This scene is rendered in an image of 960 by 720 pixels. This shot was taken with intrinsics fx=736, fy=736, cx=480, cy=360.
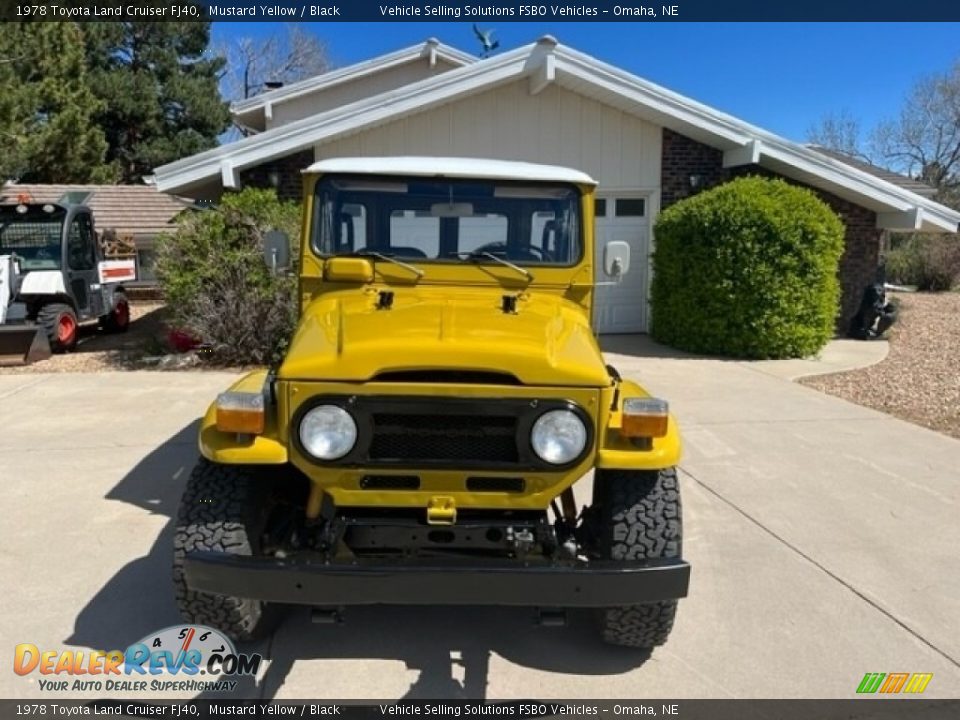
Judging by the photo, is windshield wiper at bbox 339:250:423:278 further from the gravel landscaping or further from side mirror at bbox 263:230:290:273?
the gravel landscaping

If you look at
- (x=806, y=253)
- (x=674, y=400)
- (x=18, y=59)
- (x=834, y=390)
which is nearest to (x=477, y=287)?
(x=674, y=400)

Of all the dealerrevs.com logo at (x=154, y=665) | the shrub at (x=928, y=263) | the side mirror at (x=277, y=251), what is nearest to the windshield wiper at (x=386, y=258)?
the side mirror at (x=277, y=251)

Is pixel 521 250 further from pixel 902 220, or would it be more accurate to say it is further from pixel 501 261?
pixel 902 220

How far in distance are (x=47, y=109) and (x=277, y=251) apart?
18808mm

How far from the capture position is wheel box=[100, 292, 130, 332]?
12.5m

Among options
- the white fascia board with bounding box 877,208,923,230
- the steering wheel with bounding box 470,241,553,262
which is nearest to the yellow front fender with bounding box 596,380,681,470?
the steering wheel with bounding box 470,241,553,262

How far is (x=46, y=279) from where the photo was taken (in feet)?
34.2

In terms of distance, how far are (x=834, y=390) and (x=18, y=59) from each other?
15.7m

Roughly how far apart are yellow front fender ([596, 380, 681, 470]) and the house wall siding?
875 centimetres

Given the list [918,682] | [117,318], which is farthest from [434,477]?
[117,318]

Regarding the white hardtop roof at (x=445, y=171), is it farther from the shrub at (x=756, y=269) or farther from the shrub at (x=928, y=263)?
the shrub at (x=928, y=263)

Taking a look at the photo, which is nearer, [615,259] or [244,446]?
Result: [244,446]

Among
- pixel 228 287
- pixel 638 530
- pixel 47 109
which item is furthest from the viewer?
pixel 47 109

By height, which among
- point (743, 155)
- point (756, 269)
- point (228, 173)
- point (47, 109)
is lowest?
point (756, 269)
